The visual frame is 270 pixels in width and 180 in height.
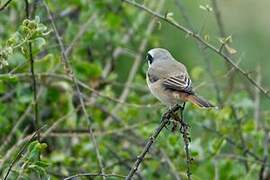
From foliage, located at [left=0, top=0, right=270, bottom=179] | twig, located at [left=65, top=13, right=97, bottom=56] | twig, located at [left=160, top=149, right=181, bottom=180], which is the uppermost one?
twig, located at [left=65, top=13, right=97, bottom=56]

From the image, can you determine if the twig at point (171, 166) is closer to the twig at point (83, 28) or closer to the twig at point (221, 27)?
the twig at point (221, 27)

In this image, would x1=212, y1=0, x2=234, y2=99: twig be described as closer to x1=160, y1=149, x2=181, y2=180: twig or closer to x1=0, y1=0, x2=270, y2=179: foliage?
x1=0, y1=0, x2=270, y2=179: foliage

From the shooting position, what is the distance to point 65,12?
569 centimetres

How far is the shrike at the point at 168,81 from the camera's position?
3.98m

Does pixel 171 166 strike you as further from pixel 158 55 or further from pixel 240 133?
pixel 158 55

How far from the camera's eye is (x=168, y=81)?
4.20 metres

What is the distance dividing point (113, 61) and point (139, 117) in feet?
2.25

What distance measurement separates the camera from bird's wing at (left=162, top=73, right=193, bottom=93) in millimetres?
3995

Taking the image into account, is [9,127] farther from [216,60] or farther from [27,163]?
Answer: [216,60]

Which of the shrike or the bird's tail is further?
the shrike

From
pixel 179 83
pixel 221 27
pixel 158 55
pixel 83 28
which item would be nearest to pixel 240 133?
pixel 221 27

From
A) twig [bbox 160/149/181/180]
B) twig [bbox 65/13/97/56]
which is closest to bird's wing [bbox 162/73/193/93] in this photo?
twig [bbox 160/149/181/180]

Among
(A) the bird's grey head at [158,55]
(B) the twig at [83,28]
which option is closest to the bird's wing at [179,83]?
(A) the bird's grey head at [158,55]

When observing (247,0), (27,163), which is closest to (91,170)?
(27,163)
